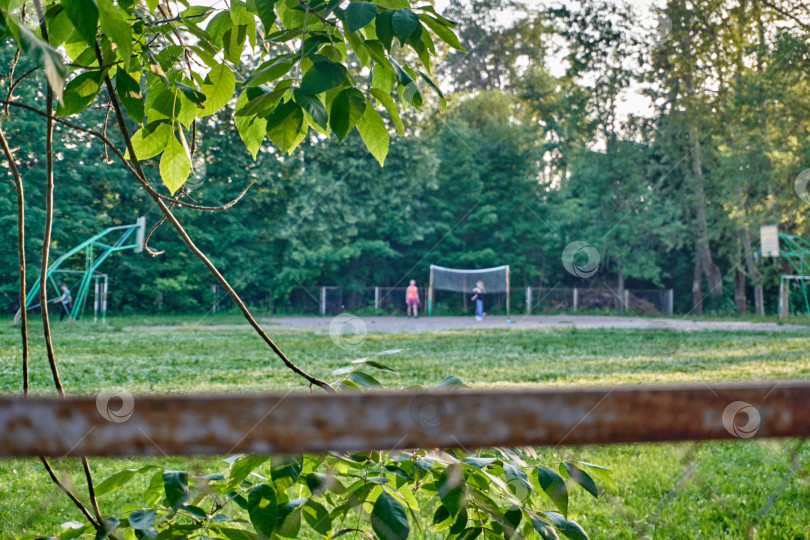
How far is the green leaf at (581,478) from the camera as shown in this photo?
94cm

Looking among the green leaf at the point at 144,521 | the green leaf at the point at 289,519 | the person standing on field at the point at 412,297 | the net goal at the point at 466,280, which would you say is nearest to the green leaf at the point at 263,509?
the green leaf at the point at 289,519

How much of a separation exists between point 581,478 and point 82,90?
3.06 ft

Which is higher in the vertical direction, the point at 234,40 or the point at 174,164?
the point at 234,40

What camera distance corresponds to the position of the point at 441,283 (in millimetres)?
24094

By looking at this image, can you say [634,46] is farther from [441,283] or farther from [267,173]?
[267,173]

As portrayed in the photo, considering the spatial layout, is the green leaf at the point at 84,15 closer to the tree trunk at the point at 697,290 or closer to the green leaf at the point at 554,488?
the green leaf at the point at 554,488

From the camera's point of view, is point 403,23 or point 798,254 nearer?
point 403,23

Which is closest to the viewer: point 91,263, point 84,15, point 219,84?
point 84,15

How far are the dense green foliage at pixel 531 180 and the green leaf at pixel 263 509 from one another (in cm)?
1679

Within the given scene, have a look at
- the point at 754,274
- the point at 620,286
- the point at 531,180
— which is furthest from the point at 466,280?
the point at 754,274

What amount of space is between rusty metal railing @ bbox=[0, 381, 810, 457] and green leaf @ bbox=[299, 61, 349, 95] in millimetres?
402

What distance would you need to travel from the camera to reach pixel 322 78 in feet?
2.28

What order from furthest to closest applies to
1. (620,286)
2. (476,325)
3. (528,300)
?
(620,286), (528,300), (476,325)

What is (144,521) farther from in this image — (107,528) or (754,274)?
(754,274)
